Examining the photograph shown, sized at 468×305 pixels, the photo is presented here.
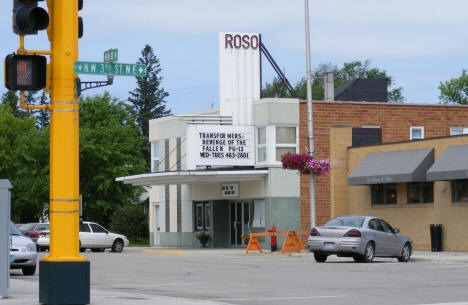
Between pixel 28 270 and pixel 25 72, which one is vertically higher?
pixel 25 72

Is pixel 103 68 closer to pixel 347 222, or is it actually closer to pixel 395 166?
pixel 347 222

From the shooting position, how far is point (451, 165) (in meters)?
36.7

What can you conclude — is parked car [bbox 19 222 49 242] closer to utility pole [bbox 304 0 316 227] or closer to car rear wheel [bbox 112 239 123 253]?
car rear wheel [bbox 112 239 123 253]

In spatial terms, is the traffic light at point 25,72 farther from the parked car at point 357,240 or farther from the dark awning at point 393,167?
the dark awning at point 393,167

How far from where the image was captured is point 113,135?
200 ft

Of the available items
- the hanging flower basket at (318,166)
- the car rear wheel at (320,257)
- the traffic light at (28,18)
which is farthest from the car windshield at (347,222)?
the traffic light at (28,18)

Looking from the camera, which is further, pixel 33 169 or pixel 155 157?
pixel 33 169

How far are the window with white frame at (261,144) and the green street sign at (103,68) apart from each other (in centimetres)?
3254

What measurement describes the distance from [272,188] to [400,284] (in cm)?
2595

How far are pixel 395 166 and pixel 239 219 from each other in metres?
10.8

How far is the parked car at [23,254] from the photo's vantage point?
23547 millimetres

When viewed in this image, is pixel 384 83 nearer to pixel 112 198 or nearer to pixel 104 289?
pixel 112 198

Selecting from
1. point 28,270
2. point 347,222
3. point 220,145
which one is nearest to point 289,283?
point 28,270

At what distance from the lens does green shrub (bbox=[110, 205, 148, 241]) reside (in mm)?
60094
